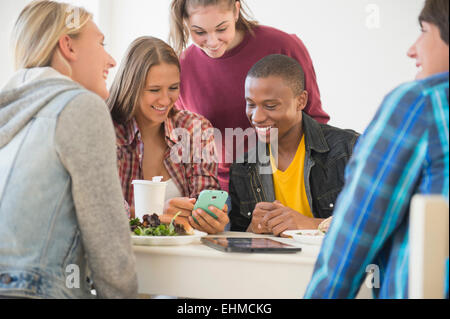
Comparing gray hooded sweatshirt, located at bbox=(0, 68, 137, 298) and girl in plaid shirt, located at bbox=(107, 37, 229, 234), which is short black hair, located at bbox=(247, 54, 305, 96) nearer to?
girl in plaid shirt, located at bbox=(107, 37, 229, 234)

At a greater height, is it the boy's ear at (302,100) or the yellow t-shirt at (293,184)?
the boy's ear at (302,100)

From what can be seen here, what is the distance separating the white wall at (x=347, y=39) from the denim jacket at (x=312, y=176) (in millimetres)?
1813

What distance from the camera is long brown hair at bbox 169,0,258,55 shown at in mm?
2054

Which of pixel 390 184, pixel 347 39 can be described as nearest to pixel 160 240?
pixel 390 184

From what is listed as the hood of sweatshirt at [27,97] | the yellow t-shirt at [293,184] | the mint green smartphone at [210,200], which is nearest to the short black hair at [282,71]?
the yellow t-shirt at [293,184]

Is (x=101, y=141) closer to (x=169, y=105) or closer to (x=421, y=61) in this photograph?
(x=421, y=61)

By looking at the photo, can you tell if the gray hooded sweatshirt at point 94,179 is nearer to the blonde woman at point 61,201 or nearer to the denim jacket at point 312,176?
the blonde woman at point 61,201

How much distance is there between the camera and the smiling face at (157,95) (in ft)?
6.05

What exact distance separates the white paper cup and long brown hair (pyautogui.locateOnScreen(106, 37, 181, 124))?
500 millimetres

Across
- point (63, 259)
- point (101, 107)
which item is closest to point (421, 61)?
point (101, 107)

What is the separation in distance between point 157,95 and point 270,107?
0.41 metres

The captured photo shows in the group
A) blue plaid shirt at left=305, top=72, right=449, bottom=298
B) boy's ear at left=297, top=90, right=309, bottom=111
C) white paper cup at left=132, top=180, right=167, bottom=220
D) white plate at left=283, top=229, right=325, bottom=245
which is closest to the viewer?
blue plaid shirt at left=305, top=72, right=449, bottom=298

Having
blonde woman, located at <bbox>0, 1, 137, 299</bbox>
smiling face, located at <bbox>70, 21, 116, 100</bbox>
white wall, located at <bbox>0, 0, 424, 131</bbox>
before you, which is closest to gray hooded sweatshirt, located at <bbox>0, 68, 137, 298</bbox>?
blonde woman, located at <bbox>0, 1, 137, 299</bbox>
